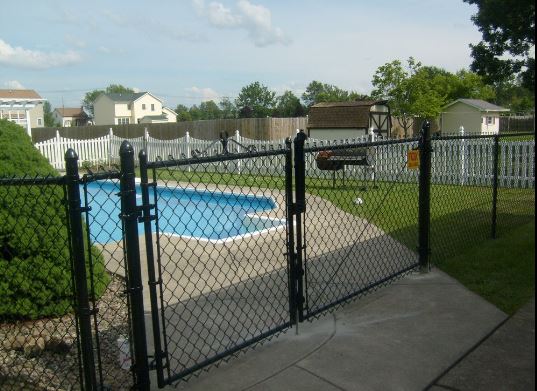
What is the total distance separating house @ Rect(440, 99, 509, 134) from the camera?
4053cm

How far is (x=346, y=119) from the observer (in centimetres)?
2219

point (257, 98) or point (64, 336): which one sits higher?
point (257, 98)

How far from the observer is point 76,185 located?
259cm

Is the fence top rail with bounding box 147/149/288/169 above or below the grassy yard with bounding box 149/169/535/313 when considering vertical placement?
above

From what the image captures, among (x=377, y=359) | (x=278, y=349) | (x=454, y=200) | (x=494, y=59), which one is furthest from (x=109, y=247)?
(x=494, y=59)

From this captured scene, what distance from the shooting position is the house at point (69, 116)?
90.1 metres

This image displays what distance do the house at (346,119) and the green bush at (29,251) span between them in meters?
18.1

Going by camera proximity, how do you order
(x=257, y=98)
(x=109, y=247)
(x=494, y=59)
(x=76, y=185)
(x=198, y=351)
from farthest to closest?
(x=257, y=98) → (x=494, y=59) → (x=109, y=247) → (x=198, y=351) → (x=76, y=185)

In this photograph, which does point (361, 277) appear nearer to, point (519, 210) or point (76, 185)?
point (76, 185)

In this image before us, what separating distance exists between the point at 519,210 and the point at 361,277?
4705 millimetres

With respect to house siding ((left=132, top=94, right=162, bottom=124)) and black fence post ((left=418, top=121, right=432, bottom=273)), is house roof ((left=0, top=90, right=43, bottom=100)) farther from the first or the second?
black fence post ((left=418, top=121, right=432, bottom=273))

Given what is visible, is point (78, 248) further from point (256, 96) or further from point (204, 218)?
point (256, 96)

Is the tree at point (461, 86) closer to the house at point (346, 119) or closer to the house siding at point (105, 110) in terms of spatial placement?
the house at point (346, 119)

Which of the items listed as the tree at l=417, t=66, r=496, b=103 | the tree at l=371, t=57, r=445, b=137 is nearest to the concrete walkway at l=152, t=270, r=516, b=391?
the tree at l=371, t=57, r=445, b=137
